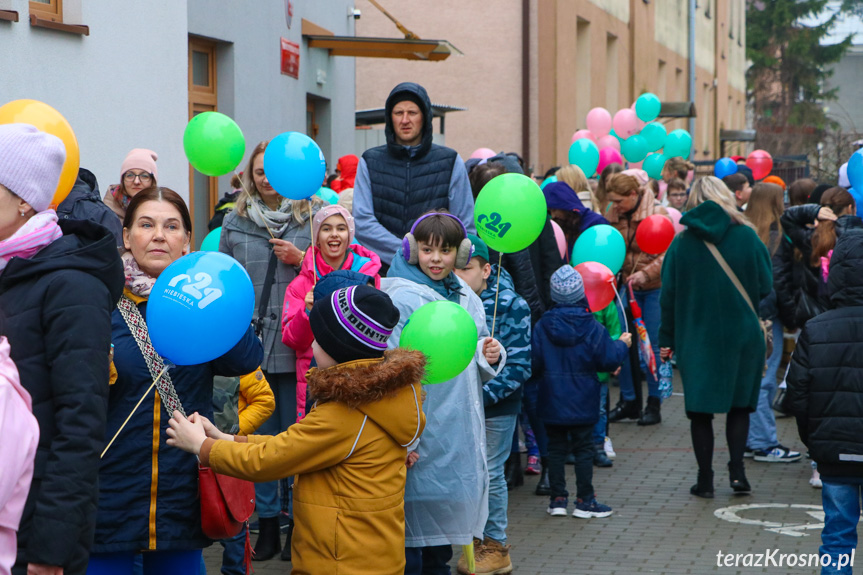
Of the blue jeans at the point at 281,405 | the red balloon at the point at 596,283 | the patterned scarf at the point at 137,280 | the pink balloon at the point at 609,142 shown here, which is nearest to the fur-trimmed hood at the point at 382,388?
the patterned scarf at the point at 137,280

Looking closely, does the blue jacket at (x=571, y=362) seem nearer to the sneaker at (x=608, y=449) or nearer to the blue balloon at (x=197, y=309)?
the sneaker at (x=608, y=449)

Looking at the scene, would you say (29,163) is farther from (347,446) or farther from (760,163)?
(760,163)

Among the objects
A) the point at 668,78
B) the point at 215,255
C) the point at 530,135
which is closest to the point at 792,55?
the point at 668,78

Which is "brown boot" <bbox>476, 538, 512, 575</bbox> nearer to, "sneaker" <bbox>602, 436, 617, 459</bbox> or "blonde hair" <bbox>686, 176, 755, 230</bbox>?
"blonde hair" <bbox>686, 176, 755, 230</bbox>

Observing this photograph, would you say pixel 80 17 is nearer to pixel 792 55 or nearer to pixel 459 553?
pixel 459 553

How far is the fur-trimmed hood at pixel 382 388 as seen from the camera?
3660 mm

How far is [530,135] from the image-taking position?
795 inches

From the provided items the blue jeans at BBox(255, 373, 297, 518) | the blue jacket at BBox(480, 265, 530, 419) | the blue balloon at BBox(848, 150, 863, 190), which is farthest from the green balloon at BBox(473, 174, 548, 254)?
the blue balloon at BBox(848, 150, 863, 190)

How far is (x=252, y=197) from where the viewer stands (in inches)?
252

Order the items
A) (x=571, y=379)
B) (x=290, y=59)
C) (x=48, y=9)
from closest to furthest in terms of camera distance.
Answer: (x=571, y=379) < (x=48, y=9) < (x=290, y=59)

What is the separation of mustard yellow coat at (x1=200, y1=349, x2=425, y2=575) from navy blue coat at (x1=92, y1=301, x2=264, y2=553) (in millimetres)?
214

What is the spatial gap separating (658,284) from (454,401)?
5.73 meters

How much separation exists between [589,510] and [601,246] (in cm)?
203

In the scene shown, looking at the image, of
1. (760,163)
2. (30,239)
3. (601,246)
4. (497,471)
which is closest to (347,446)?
(30,239)
